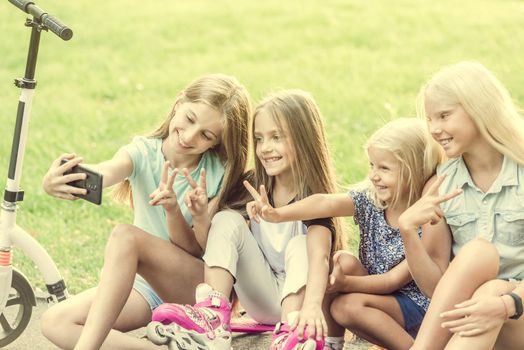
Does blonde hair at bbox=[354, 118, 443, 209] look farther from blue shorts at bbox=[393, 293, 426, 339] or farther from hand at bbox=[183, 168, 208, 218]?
hand at bbox=[183, 168, 208, 218]

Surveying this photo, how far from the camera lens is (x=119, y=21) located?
9.66m

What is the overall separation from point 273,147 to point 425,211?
675 millimetres

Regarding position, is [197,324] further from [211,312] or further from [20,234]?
[20,234]

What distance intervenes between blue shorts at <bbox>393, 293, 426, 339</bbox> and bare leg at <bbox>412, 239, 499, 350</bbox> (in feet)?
1.19

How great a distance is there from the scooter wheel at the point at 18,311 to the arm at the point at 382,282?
1202mm

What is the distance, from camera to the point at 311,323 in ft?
11.1

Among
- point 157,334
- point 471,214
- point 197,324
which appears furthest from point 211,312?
point 471,214

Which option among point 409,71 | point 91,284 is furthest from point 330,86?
point 91,284

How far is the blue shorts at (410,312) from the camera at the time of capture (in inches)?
142

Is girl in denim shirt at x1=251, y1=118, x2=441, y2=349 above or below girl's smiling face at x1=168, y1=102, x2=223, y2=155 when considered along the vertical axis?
below

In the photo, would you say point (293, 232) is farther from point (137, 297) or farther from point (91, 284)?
point (91, 284)

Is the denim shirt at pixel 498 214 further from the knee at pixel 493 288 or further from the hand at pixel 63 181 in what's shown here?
the hand at pixel 63 181

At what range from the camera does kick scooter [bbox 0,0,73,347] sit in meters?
3.51

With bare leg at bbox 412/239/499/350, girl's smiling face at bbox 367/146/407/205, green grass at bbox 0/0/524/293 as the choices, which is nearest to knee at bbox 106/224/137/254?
girl's smiling face at bbox 367/146/407/205
